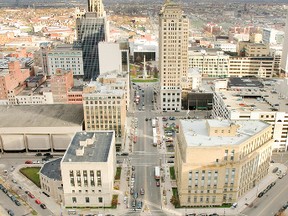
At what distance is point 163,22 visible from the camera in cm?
17538

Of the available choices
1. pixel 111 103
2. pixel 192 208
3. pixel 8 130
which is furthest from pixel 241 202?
A: pixel 8 130

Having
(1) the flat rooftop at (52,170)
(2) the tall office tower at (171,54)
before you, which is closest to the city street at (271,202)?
(1) the flat rooftop at (52,170)

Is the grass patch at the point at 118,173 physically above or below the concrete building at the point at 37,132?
below

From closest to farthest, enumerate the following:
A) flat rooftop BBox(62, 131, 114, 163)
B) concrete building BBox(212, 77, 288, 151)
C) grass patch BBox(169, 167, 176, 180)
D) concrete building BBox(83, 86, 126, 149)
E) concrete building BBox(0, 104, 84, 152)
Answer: flat rooftop BBox(62, 131, 114, 163) < grass patch BBox(169, 167, 176, 180) < concrete building BBox(212, 77, 288, 151) < concrete building BBox(83, 86, 126, 149) < concrete building BBox(0, 104, 84, 152)

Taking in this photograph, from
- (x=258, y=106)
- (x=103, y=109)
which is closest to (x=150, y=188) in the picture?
(x=103, y=109)

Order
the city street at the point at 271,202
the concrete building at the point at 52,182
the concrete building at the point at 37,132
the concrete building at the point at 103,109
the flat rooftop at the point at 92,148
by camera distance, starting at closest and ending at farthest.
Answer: the city street at the point at 271,202, the flat rooftop at the point at 92,148, the concrete building at the point at 52,182, the concrete building at the point at 103,109, the concrete building at the point at 37,132

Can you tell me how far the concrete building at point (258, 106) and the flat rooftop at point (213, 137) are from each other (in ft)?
67.1

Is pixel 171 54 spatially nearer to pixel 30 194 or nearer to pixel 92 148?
pixel 92 148

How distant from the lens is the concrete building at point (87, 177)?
101 metres

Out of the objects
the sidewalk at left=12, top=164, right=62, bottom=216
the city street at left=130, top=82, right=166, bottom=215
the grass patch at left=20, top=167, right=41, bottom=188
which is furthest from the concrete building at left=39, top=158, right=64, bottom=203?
the city street at left=130, top=82, right=166, bottom=215

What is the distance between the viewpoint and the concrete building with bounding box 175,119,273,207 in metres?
99.6

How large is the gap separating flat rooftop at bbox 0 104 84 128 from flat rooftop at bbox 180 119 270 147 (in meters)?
53.0

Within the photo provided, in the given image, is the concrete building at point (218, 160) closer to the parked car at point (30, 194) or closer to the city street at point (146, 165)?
the city street at point (146, 165)

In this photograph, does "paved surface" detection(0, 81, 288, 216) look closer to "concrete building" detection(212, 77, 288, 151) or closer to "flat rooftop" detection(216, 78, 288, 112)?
"concrete building" detection(212, 77, 288, 151)
